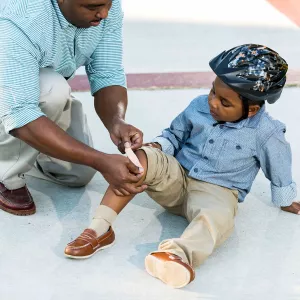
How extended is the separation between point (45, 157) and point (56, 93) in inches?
17.5

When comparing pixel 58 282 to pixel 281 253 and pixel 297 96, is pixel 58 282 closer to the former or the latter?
pixel 281 253

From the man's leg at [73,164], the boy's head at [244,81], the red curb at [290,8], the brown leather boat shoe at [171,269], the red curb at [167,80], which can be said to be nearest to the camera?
the brown leather boat shoe at [171,269]

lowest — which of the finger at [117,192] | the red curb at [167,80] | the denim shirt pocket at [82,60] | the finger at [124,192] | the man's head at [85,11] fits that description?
the red curb at [167,80]

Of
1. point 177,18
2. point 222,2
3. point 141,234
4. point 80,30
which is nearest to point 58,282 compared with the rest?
point 141,234

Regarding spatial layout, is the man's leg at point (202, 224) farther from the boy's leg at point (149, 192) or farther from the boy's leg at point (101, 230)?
the boy's leg at point (101, 230)

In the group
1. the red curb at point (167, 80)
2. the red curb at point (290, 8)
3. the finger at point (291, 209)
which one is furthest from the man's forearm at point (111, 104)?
the red curb at point (290, 8)

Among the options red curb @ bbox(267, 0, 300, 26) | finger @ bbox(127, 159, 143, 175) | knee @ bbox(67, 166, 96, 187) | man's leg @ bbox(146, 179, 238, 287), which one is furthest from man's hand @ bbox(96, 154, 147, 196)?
red curb @ bbox(267, 0, 300, 26)

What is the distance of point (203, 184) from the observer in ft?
10.5

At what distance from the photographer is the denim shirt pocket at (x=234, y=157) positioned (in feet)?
10.4

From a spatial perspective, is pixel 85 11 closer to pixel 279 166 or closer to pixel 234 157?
pixel 234 157

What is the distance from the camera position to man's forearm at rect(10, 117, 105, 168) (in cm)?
292

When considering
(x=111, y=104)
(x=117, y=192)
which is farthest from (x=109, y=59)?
(x=117, y=192)

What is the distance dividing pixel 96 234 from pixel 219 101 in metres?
0.68

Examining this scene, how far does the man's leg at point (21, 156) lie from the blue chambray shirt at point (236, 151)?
0.44 meters
